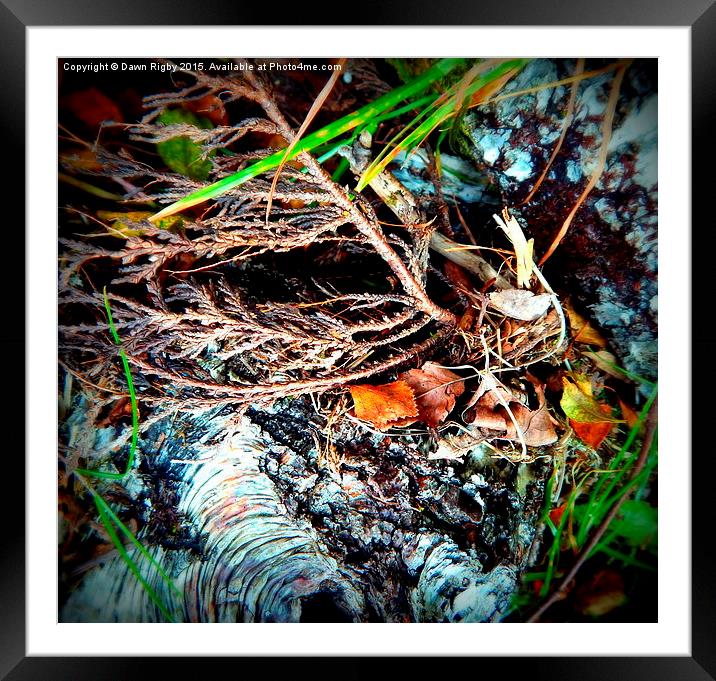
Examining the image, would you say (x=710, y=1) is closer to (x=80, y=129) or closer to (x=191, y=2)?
(x=191, y=2)

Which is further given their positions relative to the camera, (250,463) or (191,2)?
(250,463)

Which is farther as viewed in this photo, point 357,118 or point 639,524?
point 639,524

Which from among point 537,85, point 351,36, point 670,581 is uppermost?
point 351,36

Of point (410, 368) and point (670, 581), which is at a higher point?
point (410, 368)

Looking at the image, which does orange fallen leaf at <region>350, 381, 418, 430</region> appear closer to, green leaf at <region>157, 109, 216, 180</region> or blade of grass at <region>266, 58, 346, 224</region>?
blade of grass at <region>266, 58, 346, 224</region>

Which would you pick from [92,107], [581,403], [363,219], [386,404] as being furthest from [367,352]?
[92,107]

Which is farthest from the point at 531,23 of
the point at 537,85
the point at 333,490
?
the point at 333,490

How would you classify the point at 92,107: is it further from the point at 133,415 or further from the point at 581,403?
the point at 581,403
